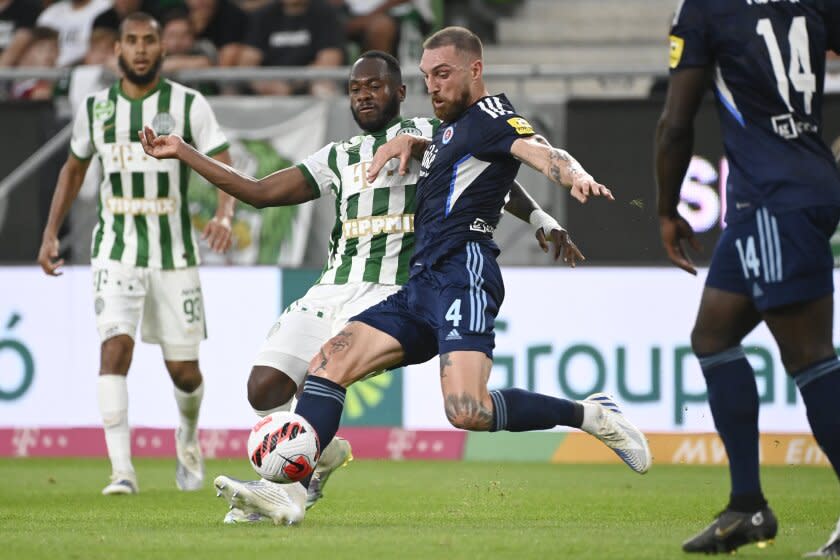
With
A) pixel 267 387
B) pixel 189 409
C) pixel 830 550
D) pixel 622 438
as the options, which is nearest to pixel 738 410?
pixel 830 550

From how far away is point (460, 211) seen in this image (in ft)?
21.6

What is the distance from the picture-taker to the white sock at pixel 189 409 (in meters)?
9.28

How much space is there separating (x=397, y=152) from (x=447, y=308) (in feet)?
2.63

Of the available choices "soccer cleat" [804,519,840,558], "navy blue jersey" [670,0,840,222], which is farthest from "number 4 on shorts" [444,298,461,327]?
"soccer cleat" [804,519,840,558]

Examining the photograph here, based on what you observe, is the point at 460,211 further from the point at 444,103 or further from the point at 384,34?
the point at 384,34

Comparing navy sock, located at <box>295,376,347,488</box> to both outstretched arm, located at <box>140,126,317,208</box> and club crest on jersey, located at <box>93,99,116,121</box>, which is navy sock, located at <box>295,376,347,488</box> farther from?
club crest on jersey, located at <box>93,99,116,121</box>

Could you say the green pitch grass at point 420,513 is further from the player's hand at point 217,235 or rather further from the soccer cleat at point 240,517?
the player's hand at point 217,235

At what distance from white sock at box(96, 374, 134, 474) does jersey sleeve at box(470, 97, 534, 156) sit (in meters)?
3.34

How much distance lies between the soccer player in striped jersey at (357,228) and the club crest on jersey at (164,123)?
2270 mm

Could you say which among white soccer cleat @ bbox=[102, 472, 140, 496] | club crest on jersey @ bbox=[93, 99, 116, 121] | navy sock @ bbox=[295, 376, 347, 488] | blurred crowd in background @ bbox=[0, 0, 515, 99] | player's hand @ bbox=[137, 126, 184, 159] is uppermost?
blurred crowd in background @ bbox=[0, 0, 515, 99]

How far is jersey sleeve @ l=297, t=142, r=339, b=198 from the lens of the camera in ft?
23.0

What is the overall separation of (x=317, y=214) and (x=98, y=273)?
2.91 m

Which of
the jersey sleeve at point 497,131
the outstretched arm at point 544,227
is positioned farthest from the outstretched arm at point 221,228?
the jersey sleeve at point 497,131

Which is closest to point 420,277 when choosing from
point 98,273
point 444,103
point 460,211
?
point 460,211
